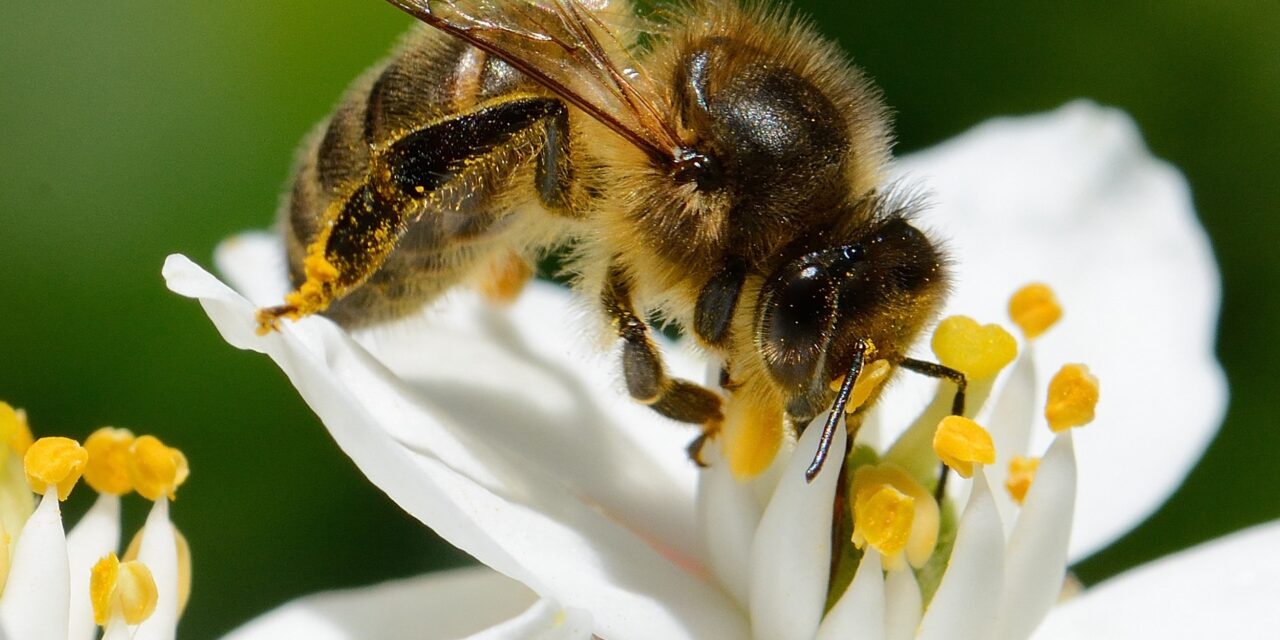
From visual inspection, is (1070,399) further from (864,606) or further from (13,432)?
(13,432)

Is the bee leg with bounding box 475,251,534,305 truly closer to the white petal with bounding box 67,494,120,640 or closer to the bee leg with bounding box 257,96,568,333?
the bee leg with bounding box 257,96,568,333

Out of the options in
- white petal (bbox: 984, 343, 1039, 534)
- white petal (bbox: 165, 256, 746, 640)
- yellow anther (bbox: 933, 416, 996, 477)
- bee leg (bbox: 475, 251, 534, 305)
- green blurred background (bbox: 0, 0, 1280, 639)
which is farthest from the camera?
green blurred background (bbox: 0, 0, 1280, 639)

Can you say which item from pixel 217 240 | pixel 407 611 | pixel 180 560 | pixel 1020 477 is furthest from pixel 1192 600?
pixel 217 240

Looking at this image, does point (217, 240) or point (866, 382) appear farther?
point (217, 240)

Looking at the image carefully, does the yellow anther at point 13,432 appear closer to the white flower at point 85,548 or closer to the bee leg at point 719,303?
the white flower at point 85,548

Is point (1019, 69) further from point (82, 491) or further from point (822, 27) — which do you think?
point (82, 491)

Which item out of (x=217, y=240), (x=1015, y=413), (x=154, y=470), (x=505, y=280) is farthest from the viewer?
(x=217, y=240)

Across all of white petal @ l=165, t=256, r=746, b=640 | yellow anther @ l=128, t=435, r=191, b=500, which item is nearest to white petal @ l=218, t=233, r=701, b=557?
white petal @ l=165, t=256, r=746, b=640
